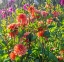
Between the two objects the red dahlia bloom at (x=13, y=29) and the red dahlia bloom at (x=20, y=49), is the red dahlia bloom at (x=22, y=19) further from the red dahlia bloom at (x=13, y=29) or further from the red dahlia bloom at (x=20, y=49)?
the red dahlia bloom at (x=20, y=49)

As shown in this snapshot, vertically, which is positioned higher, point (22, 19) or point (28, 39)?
point (22, 19)

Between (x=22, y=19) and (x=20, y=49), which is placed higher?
(x=22, y=19)

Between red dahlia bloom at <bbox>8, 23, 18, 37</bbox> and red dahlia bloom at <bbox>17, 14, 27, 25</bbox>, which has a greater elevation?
red dahlia bloom at <bbox>17, 14, 27, 25</bbox>

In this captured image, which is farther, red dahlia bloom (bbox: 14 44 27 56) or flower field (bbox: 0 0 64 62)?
flower field (bbox: 0 0 64 62)

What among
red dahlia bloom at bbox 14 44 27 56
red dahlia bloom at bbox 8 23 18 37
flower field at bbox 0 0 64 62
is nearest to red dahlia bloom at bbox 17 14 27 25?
flower field at bbox 0 0 64 62

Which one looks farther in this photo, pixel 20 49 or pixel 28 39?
pixel 28 39

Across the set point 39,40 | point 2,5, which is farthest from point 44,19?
point 2,5

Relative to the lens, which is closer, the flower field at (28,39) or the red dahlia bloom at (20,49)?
the red dahlia bloom at (20,49)

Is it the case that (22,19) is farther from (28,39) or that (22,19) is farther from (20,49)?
(20,49)

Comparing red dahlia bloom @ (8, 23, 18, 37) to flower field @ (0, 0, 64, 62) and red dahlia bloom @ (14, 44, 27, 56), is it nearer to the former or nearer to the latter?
flower field @ (0, 0, 64, 62)

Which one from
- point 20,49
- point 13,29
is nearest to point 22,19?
point 13,29

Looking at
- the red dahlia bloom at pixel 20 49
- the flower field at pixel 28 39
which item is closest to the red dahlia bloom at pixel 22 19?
the flower field at pixel 28 39

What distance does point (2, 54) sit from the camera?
2.75 m

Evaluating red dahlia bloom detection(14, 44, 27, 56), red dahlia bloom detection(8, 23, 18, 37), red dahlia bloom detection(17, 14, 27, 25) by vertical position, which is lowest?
A: red dahlia bloom detection(14, 44, 27, 56)
